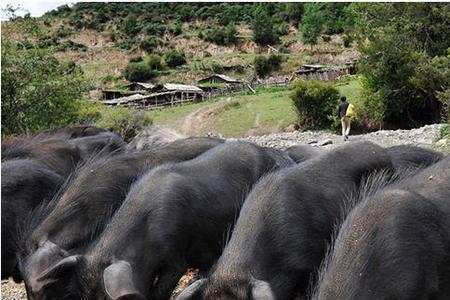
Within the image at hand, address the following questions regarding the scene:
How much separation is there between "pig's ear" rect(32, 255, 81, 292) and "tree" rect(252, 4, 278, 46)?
93.5 metres

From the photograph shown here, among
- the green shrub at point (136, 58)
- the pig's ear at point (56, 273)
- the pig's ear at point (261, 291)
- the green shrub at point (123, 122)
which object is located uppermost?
the pig's ear at point (261, 291)

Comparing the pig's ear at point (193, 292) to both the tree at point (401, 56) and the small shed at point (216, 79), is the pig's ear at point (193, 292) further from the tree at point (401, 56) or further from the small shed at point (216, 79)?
the small shed at point (216, 79)

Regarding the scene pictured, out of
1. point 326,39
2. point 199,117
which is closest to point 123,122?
point 199,117

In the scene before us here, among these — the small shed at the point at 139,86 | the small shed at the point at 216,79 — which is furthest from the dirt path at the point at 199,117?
the small shed at the point at 216,79

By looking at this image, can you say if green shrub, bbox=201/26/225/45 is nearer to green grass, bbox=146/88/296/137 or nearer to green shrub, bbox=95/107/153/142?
green grass, bbox=146/88/296/137

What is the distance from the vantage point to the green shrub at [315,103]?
33.1 m

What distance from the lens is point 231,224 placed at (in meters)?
6.48

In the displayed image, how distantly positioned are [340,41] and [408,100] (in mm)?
63962

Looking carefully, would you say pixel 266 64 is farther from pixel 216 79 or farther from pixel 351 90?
pixel 351 90

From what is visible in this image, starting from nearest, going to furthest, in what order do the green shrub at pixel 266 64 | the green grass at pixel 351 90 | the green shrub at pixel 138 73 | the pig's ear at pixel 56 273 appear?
the pig's ear at pixel 56 273, the green grass at pixel 351 90, the green shrub at pixel 266 64, the green shrub at pixel 138 73

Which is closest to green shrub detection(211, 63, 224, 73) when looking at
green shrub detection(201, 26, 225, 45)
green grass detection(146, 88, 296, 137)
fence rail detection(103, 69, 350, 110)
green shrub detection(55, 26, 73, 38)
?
green shrub detection(201, 26, 225, 45)

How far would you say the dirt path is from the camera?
37.3 metres

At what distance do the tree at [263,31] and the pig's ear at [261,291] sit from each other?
3703 inches

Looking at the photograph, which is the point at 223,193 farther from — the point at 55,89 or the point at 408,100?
the point at 408,100
